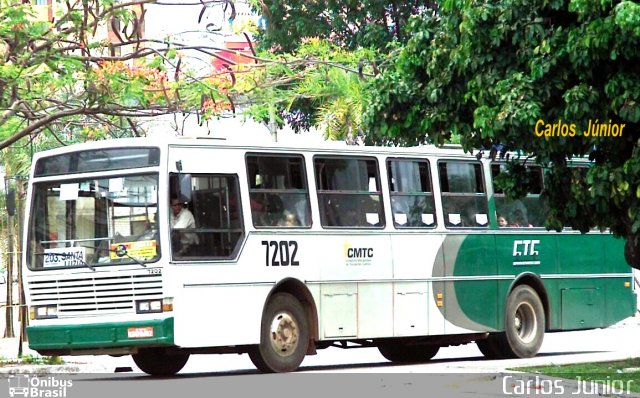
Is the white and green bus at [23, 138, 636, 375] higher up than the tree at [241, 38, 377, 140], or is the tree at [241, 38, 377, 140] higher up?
the tree at [241, 38, 377, 140]

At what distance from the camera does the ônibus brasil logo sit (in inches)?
597

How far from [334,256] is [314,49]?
177 inches

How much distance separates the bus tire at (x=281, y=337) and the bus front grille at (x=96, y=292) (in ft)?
5.74

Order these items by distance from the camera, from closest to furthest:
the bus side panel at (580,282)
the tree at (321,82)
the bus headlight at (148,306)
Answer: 1. the bus headlight at (148,306)
2. the tree at (321,82)
3. the bus side panel at (580,282)

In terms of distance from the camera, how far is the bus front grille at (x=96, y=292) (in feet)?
56.7

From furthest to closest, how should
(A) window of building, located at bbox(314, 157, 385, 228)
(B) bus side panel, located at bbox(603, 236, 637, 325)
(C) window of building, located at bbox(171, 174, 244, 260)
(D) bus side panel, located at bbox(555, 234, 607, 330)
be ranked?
(B) bus side panel, located at bbox(603, 236, 637, 325) < (D) bus side panel, located at bbox(555, 234, 607, 330) < (A) window of building, located at bbox(314, 157, 385, 228) < (C) window of building, located at bbox(171, 174, 244, 260)

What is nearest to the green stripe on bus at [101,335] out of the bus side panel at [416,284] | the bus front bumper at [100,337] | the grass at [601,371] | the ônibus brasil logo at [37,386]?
the bus front bumper at [100,337]

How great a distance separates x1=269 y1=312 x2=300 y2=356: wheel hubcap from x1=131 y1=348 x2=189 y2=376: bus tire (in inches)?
50.0

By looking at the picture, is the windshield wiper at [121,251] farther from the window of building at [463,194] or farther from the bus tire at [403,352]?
the bus tire at [403,352]

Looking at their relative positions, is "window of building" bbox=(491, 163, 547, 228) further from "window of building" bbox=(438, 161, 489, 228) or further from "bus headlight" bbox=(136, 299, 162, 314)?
"bus headlight" bbox=(136, 299, 162, 314)

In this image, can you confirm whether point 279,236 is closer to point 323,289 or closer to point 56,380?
point 323,289

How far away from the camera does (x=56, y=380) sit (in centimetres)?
1806

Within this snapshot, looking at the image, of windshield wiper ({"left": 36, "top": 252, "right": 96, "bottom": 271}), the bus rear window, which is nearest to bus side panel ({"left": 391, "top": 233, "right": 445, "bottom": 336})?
the bus rear window

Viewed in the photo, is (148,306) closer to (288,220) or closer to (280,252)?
(280,252)
